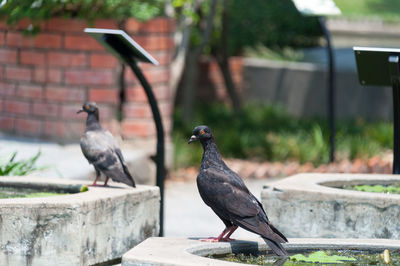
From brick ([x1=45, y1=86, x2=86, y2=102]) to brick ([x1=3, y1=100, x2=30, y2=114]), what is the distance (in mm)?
356

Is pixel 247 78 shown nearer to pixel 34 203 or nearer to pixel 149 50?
pixel 149 50

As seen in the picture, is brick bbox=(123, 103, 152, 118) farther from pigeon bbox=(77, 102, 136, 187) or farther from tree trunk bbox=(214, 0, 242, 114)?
tree trunk bbox=(214, 0, 242, 114)

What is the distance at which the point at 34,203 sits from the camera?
548cm

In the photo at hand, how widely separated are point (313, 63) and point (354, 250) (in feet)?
50.1

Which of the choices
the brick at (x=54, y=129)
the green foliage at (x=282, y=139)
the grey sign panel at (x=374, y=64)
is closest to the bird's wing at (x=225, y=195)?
the grey sign panel at (x=374, y=64)

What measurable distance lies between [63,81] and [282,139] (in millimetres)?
4139

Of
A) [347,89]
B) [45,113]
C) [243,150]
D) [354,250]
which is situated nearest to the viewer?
[354,250]

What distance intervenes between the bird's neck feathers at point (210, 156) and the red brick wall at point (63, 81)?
513 centimetres

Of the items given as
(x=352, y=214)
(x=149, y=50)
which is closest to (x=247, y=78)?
(x=149, y=50)

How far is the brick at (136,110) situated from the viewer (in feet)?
34.7

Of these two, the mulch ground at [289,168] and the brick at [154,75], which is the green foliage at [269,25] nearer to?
the mulch ground at [289,168]

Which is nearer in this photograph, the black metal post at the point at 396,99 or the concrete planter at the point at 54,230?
the concrete planter at the point at 54,230

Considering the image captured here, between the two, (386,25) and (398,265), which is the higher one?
(386,25)

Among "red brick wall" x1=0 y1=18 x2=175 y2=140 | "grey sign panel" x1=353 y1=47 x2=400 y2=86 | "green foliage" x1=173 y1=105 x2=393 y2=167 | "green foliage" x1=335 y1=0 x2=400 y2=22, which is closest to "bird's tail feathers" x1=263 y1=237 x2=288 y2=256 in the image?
"grey sign panel" x1=353 y1=47 x2=400 y2=86
